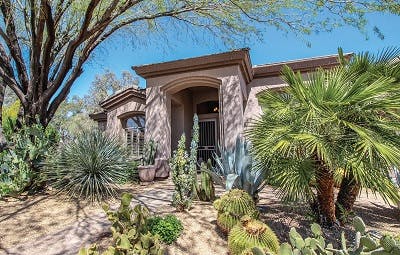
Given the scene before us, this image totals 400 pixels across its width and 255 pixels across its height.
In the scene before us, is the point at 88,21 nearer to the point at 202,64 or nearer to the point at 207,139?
the point at 202,64

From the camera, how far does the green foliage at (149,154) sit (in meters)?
11.9

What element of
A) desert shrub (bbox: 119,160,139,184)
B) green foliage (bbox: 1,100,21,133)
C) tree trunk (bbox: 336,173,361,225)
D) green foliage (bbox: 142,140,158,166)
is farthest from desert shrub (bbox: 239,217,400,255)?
green foliage (bbox: 142,140,158,166)

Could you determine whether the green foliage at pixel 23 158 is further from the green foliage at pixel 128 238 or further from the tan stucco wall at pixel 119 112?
the tan stucco wall at pixel 119 112

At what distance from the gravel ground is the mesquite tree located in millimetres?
2941

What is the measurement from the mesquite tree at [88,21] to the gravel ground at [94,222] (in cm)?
294

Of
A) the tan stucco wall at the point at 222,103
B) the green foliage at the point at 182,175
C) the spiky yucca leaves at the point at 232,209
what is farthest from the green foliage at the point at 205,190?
the tan stucco wall at the point at 222,103

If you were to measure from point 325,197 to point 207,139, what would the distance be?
10.5 meters

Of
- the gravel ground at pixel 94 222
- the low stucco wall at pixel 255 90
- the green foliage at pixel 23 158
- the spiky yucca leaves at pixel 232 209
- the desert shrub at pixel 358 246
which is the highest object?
the low stucco wall at pixel 255 90

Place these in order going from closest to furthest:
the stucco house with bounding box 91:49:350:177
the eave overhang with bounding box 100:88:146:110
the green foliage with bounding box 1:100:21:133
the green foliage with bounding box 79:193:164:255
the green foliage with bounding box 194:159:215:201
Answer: the green foliage with bounding box 79:193:164:255, the green foliage with bounding box 194:159:215:201, the green foliage with bounding box 1:100:21:133, the stucco house with bounding box 91:49:350:177, the eave overhang with bounding box 100:88:146:110

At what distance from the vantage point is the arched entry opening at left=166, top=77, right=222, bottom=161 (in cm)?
1503

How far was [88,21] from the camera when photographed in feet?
26.2

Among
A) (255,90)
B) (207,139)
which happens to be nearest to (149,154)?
(207,139)

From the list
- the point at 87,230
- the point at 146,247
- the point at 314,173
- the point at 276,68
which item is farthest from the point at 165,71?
the point at 146,247

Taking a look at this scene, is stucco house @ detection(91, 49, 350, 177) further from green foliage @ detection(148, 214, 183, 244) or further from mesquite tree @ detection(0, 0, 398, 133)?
green foliage @ detection(148, 214, 183, 244)
